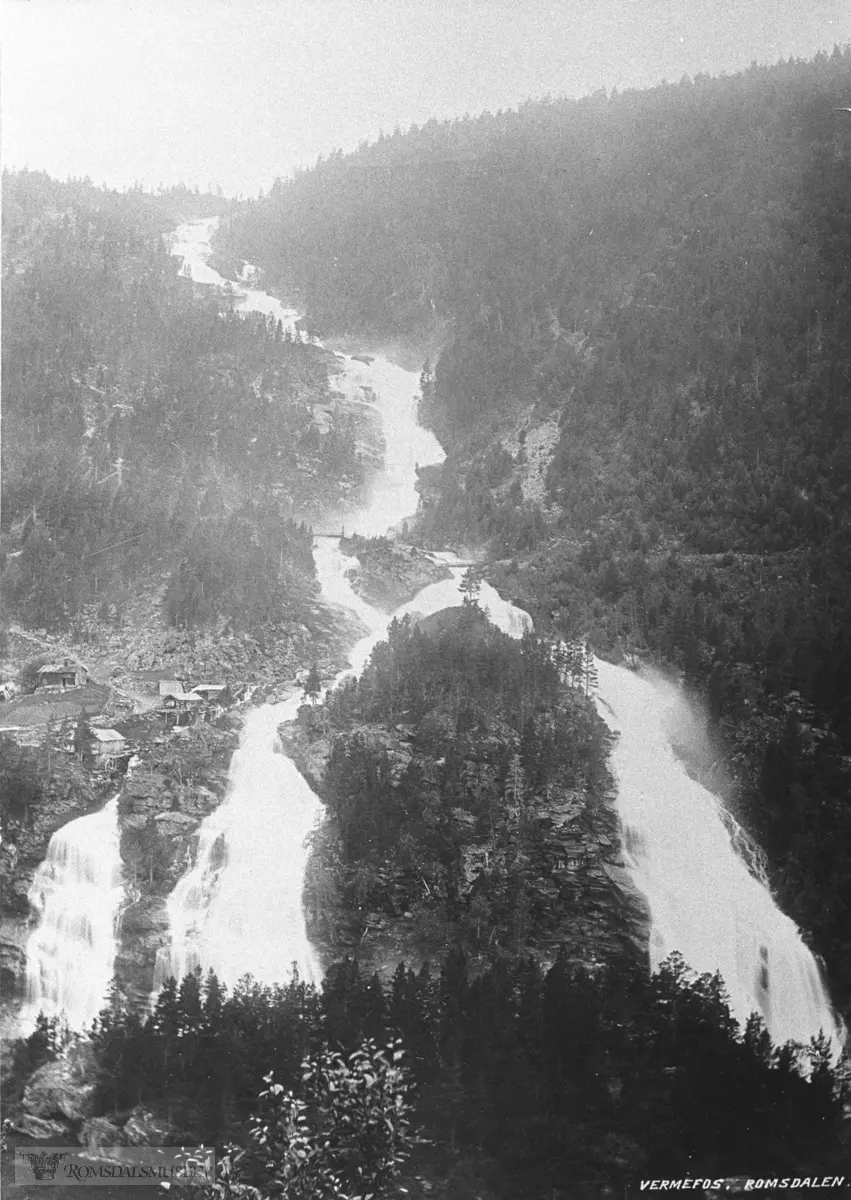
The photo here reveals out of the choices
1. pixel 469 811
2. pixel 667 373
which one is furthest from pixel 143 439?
pixel 469 811

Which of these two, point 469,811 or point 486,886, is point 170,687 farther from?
point 486,886

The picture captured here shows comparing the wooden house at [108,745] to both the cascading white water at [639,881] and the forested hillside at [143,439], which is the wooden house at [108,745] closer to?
the cascading white water at [639,881]

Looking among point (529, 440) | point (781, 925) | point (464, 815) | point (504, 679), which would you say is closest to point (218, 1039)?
point (464, 815)

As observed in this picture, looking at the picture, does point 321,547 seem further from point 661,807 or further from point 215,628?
point 661,807

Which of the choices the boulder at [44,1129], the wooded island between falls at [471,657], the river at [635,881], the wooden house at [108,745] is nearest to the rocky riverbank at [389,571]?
the wooded island between falls at [471,657]

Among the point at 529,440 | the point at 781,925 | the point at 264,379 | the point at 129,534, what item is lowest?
the point at 781,925

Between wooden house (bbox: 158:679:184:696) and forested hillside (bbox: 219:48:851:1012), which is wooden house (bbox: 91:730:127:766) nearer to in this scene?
wooden house (bbox: 158:679:184:696)
